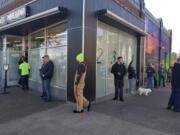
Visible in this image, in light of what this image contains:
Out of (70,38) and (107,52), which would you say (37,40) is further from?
(107,52)

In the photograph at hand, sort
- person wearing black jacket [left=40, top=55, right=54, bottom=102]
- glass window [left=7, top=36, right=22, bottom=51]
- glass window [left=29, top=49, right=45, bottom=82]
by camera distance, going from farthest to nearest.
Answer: glass window [left=7, top=36, right=22, bottom=51] < glass window [left=29, top=49, right=45, bottom=82] < person wearing black jacket [left=40, top=55, right=54, bottom=102]

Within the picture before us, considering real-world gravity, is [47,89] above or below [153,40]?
below

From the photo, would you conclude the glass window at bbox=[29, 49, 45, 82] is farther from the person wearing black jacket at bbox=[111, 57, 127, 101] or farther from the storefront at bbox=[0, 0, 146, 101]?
the person wearing black jacket at bbox=[111, 57, 127, 101]

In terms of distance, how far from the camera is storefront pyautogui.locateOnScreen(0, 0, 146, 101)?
29.1 ft

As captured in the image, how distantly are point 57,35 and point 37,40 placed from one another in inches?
86.2

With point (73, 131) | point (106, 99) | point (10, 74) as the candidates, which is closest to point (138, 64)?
point (106, 99)

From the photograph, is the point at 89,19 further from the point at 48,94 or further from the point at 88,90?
the point at 48,94

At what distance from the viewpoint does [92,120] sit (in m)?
6.89

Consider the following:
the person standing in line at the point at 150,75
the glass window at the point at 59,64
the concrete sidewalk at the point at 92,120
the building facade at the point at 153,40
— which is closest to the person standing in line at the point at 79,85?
the concrete sidewalk at the point at 92,120

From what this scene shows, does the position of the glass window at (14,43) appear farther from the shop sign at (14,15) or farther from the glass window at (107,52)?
the glass window at (107,52)

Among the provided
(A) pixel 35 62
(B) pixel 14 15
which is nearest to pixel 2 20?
(B) pixel 14 15

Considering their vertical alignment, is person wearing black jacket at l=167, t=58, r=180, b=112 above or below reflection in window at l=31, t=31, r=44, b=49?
below

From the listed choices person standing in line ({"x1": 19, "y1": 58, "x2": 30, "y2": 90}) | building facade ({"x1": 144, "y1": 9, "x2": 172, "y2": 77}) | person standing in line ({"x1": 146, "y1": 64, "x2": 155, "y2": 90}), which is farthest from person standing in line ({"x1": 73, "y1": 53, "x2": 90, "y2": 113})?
Answer: building facade ({"x1": 144, "y1": 9, "x2": 172, "y2": 77})

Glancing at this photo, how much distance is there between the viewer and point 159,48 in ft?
68.0
